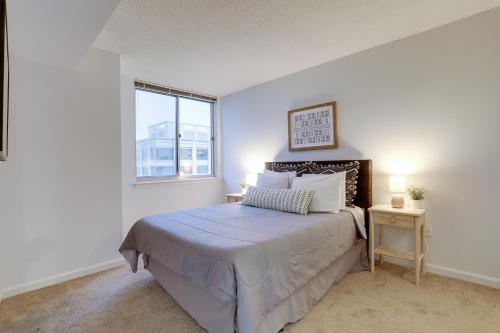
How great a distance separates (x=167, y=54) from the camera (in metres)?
2.95

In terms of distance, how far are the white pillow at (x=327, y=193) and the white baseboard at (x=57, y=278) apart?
7.47 ft

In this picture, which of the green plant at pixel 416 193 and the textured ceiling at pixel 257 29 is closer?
the textured ceiling at pixel 257 29

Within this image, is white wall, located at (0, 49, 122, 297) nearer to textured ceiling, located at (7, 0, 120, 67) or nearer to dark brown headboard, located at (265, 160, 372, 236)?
textured ceiling, located at (7, 0, 120, 67)

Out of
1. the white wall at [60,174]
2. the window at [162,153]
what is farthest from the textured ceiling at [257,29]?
the window at [162,153]

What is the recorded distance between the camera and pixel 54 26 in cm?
179

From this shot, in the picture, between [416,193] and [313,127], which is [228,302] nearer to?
[416,193]

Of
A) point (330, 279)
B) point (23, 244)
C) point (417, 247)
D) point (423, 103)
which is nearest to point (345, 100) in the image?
point (423, 103)

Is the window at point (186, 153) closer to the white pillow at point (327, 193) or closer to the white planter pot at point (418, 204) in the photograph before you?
the white pillow at point (327, 193)

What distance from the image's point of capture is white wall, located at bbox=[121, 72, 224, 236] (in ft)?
11.8

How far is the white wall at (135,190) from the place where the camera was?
141 inches

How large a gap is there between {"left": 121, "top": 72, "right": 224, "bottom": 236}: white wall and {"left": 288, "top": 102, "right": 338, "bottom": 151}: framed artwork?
1902mm

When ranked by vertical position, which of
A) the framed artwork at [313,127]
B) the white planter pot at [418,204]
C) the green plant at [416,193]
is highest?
the framed artwork at [313,127]

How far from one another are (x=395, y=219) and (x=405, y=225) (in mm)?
94

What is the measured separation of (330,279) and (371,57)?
7.93 ft
